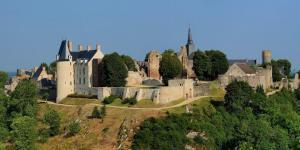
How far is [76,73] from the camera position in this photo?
262ft

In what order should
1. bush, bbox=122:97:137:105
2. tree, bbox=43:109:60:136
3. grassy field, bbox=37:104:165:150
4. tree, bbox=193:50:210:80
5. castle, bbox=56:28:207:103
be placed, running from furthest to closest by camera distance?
tree, bbox=193:50:210:80, castle, bbox=56:28:207:103, bush, bbox=122:97:137:105, tree, bbox=43:109:60:136, grassy field, bbox=37:104:165:150

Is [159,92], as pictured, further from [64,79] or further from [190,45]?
[190,45]

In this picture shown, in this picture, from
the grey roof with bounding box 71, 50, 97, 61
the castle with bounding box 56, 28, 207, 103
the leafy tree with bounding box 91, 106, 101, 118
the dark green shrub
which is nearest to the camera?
the dark green shrub

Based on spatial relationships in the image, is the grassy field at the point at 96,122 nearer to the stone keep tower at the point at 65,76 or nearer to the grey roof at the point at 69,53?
the stone keep tower at the point at 65,76

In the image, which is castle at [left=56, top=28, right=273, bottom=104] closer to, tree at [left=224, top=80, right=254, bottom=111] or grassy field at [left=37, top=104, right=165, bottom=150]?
grassy field at [left=37, top=104, right=165, bottom=150]

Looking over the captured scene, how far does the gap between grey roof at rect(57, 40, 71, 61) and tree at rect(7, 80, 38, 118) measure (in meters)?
6.42

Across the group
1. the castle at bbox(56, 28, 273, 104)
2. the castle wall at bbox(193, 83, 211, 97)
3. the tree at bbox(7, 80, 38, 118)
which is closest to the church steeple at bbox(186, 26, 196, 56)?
the castle at bbox(56, 28, 273, 104)

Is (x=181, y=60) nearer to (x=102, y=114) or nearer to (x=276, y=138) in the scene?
(x=102, y=114)

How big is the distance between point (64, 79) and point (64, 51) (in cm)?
452

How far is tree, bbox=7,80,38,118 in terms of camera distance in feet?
243

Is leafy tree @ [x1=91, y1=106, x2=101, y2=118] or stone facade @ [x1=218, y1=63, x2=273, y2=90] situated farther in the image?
stone facade @ [x1=218, y1=63, x2=273, y2=90]

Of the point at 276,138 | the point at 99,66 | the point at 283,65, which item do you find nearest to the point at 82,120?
the point at 99,66

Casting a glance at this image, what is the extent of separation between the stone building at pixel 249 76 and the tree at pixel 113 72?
50.1ft

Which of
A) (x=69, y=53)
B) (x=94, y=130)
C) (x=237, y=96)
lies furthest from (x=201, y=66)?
(x=94, y=130)
